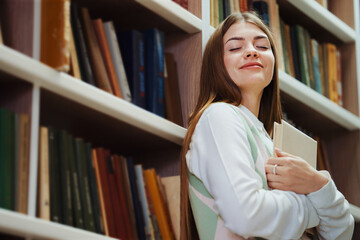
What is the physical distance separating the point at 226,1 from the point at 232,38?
36 cm

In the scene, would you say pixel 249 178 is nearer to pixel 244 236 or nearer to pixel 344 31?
pixel 244 236

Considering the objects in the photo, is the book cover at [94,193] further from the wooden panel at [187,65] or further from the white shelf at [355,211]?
the white shelf at [355,211]

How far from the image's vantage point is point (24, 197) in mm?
1479

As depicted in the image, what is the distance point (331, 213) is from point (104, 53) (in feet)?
2.50

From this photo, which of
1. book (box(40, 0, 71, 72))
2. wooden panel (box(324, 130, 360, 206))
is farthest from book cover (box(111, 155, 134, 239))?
wooden panel (box(324, 130, 360, 206))

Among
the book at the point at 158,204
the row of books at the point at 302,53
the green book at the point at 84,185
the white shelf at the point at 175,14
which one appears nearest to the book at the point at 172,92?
the white shelf at the point at 175,14

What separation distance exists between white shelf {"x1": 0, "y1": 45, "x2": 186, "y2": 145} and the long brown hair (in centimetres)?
8

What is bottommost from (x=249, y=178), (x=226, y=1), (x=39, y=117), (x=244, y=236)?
(x=244, y=236)

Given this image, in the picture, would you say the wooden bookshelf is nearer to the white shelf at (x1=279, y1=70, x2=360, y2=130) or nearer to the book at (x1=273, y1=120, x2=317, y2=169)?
the white shelf at (x1=279, y1=70, x2=360, y2=130)

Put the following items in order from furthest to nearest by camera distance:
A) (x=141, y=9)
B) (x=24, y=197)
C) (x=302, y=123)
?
(x=302, y=123) → (x=141, y=9) → (x=24, y=197)

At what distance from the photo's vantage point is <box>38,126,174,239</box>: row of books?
1.57 metres

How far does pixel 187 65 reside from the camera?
217 centimetres

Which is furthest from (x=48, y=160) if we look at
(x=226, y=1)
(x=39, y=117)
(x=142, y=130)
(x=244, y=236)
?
(x=226, y=1)

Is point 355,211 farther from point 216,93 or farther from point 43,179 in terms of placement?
point 43,179
